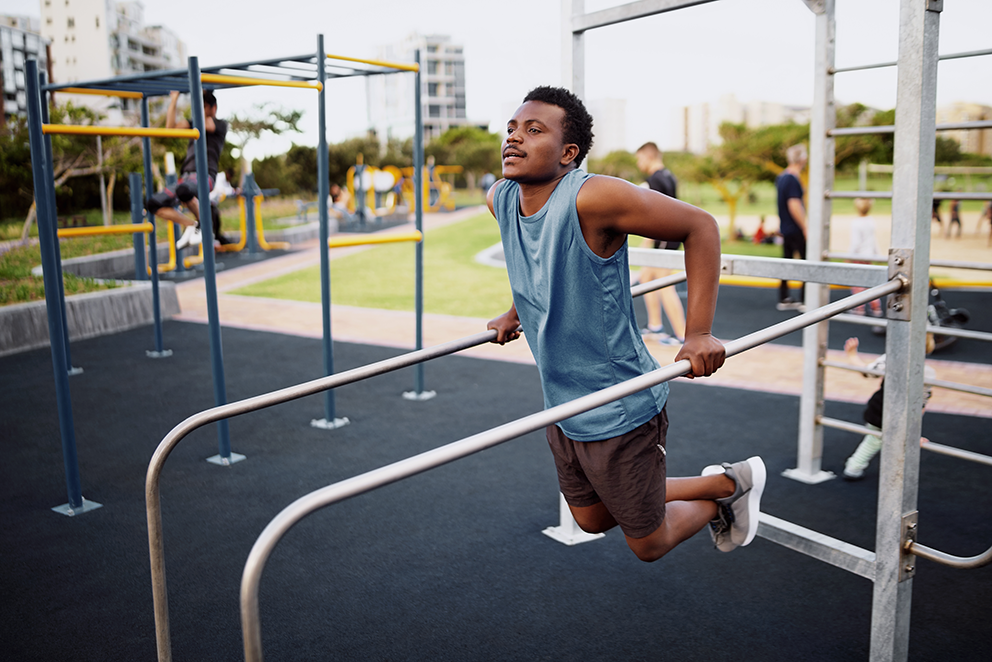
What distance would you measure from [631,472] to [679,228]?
648 mm

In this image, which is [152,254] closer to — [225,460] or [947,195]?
[225,460]

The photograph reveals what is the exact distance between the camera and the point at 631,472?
201cm

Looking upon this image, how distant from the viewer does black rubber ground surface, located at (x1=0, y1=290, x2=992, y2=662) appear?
7.98ft

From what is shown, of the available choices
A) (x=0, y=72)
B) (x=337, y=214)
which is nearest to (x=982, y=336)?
(x=337, y=214)

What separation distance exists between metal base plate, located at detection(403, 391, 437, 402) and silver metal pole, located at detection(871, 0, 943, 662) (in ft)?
10.8

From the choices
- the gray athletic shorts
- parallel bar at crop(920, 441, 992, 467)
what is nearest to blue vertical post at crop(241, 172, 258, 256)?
parallel bar at crop(920, 441, 992, 467)

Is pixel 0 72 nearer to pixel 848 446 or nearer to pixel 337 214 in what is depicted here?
pixel 337 214

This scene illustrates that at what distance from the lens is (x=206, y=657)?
2.35 meters

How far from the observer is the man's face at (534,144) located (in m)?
1.89

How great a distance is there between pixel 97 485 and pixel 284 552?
130cm

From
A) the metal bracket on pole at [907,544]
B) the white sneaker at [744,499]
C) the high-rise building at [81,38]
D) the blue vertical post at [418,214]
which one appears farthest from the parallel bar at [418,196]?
the high-rise building at [81,38]

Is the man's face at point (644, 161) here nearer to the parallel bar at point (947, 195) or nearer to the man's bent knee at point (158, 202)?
the parallel bar at point (947, 195)

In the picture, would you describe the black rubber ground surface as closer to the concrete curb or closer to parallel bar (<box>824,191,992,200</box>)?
parallel bar (<box>824,191,992,200</box>)

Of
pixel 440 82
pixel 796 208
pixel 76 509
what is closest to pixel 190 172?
pixel 76 509
